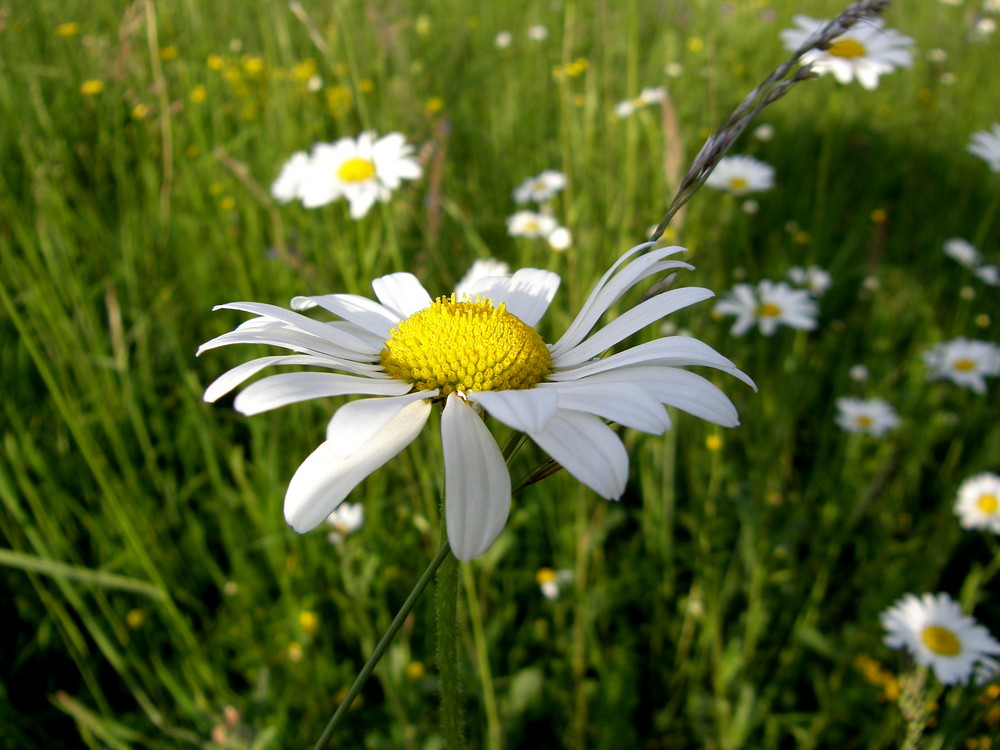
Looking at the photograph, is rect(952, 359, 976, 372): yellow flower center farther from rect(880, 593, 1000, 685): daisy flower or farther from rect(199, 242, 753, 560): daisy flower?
rect(199, 242, 753, 560): daisy flower

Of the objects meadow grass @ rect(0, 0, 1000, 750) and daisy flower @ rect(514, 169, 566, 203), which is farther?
daisy flower @ rect(514, 169, 566, 203)

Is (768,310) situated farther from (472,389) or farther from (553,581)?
(472,389)

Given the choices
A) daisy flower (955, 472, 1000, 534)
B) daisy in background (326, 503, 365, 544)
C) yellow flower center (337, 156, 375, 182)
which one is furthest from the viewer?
yellow flower center (337, 156, 375, 182)

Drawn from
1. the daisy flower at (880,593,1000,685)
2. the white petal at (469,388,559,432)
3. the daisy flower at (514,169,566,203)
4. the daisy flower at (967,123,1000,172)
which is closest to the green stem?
the white petal at (469,388,559,432)

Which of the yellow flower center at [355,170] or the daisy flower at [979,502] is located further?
the yellow flower center at [355,170]

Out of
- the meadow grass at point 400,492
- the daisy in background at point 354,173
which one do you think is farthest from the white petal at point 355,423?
the daisy in background at point 354,173

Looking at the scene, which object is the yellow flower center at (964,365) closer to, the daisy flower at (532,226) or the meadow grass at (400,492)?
the meadow grass at (400,492)
